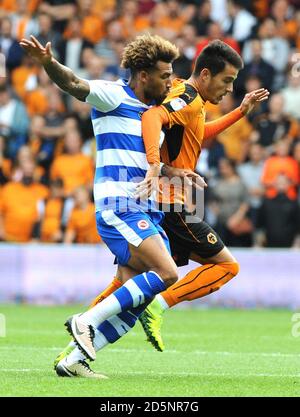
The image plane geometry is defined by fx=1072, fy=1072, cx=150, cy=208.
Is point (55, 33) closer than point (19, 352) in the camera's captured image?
No

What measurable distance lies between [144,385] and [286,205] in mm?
9138

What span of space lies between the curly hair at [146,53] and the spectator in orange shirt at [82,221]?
8.34 metres

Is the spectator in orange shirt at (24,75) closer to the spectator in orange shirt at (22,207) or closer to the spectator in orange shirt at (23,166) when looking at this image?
the spectator in orange shirt at (23,166)

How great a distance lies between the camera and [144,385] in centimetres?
743

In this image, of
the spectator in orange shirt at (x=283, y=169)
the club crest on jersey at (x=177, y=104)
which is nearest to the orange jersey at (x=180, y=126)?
the club crest on jersey at (x=177, y=104)

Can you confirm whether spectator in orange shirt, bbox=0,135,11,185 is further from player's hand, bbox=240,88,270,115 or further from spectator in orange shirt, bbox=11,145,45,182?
player's hand, bbox=240,88,270,115

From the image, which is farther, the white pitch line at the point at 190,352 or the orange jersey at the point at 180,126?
the white pitch line at the point at 190,352

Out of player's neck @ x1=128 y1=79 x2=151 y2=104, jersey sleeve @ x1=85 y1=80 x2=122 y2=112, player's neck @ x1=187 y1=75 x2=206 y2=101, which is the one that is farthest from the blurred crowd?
jersey sleeve @ x1=85 y1=80 x2=122 y2=112

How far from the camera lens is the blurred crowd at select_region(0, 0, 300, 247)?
54.0 feet

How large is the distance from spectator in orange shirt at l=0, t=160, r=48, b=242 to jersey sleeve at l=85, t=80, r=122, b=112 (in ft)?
29.4

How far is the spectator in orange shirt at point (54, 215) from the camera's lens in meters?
16.7

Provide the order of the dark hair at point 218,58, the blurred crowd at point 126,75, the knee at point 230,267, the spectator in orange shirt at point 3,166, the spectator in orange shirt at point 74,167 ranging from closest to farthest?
the dark hair at point 218,58 < the knee at point 230,267 < the blurred crowd at point 126,75 < the spectator in orange shirt at point 74,167 < the spectator in orange shirt at point 3,166
